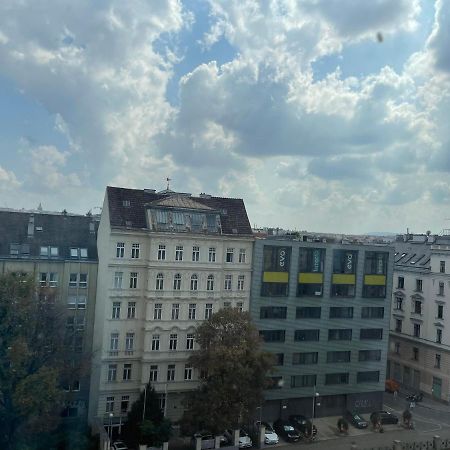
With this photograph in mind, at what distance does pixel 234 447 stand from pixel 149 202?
13823 millimetres

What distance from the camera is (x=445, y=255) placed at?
38.3 meters

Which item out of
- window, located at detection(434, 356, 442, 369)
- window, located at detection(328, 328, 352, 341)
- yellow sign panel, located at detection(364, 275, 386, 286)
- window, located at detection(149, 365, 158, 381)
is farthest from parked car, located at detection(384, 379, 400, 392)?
window, located at detection(149, 365, 158, 381)

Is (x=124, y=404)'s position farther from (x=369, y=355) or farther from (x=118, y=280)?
(x=369, y=355)

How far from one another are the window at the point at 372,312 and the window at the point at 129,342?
1492 centimetres

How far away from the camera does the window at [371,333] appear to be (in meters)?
34.5

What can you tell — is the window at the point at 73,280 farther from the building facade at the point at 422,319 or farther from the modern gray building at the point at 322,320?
the building facade at the point at 422,319

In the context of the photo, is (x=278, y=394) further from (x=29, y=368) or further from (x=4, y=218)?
(x=4, y=218)

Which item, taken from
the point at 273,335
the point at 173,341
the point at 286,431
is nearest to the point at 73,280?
the point at 173,341

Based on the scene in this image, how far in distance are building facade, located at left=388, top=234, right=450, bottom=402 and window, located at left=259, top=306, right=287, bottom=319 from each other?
537 inches

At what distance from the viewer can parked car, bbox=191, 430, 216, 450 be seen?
87.5 feet

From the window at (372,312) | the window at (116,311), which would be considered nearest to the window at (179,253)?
the window at (116,311)

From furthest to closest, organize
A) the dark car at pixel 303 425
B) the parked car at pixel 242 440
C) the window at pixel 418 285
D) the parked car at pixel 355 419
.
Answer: the window at pixel 418 285, the parked car at pixel 355 419, the dark car at pixel 303 425, the parked car at pixel 242 440

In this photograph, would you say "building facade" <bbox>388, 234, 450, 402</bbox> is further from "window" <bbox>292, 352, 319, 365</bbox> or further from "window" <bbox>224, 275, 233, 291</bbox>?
A: "window" <bbox>224, 275, 233, 291</bbox>

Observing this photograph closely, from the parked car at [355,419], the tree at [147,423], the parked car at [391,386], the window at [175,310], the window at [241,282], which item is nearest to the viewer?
the tree at [147,423]
